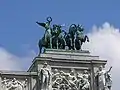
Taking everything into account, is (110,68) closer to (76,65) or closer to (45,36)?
(76,65)

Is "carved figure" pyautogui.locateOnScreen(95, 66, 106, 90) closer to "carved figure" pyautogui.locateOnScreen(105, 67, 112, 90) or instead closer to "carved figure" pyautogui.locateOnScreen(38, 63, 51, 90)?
"carved figure" pyautogui.locateOnScreen(105, 67, 112, 90)

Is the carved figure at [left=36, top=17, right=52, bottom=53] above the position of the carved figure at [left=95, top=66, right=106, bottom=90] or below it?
above

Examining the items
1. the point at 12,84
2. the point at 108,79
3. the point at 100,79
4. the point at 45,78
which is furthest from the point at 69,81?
the point at 12,84

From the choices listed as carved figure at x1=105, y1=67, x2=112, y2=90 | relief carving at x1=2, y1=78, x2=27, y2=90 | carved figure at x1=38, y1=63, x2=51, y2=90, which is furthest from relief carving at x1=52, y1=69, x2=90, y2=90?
relief carving at x1=2, y1=78, x2=27, y2=90

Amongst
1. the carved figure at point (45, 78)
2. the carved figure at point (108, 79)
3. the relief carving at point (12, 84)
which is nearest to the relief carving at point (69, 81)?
the carved figure at point (45, 78)

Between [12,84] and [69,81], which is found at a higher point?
[69,81]

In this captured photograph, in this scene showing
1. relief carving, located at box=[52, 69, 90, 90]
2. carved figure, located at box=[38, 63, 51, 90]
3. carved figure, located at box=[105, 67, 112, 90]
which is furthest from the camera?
carved figure, located at box=[105, 67, 112, 90]

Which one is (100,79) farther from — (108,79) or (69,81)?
(69,81)

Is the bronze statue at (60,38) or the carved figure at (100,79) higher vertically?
the bronze statue at (60,38)

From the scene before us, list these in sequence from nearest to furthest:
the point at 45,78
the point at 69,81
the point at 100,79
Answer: the point at 45,78 → the point at 69,81 → the point at 100,79

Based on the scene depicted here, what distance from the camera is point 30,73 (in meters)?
43.0

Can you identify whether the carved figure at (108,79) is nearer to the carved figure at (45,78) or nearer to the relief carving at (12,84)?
the carved figure at (45,78)

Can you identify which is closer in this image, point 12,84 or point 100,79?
point 12,84

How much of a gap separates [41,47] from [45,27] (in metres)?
1.46
